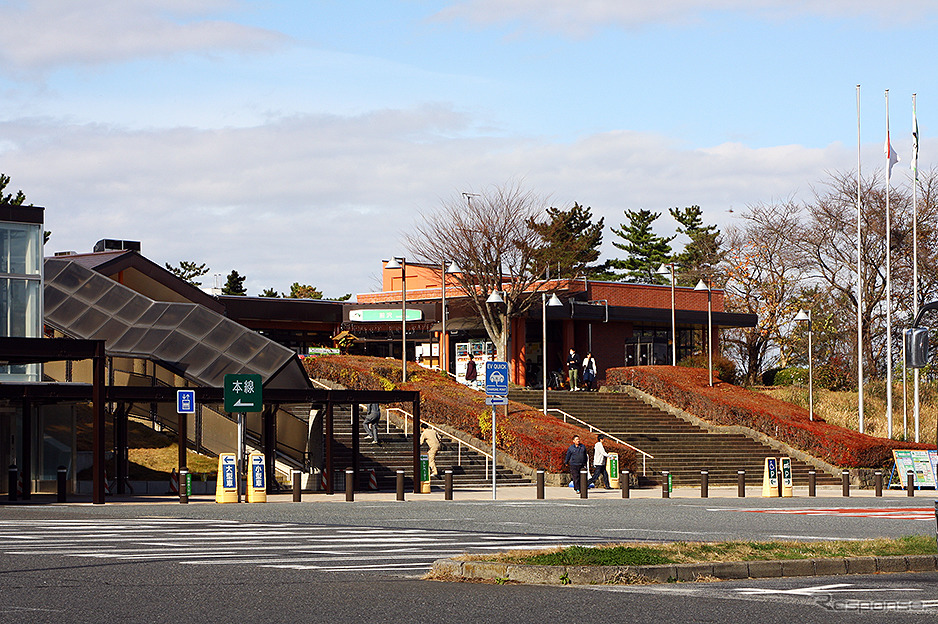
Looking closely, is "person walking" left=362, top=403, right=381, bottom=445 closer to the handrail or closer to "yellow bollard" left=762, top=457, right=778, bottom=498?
the handrail

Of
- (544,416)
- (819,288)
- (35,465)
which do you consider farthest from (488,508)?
(819,288)

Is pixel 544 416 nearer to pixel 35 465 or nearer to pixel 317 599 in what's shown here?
pixel 35 465

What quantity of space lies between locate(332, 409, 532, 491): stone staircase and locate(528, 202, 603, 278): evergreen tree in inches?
718

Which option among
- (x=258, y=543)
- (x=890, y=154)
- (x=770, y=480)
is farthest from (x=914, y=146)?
(x=258, y=543)

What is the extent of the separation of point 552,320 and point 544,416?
15248 millimetres

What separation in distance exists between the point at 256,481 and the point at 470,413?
13.9 m

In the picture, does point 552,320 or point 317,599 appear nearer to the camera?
point 317,599

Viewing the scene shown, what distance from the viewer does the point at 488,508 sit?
24062 mm

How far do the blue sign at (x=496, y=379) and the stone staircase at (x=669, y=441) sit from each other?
10452 millimetres

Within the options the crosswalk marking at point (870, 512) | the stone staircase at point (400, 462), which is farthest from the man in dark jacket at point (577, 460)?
the crosswalk marking at point (870, 512)

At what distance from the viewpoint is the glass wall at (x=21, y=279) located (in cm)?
3000

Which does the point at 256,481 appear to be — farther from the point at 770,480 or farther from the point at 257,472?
the point at 770,480

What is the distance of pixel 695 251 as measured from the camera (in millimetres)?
86750

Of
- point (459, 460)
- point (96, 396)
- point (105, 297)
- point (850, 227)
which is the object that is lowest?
point (459, 460)
